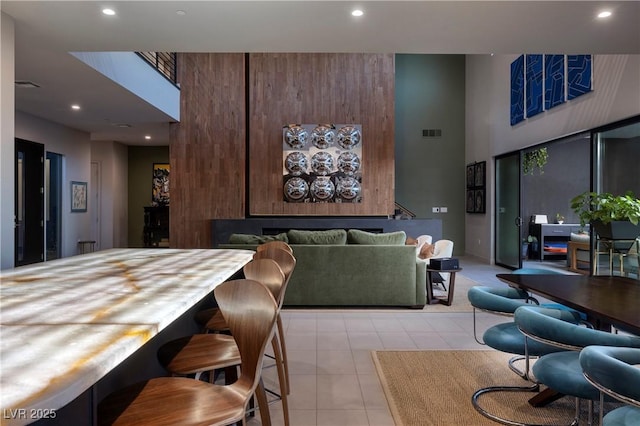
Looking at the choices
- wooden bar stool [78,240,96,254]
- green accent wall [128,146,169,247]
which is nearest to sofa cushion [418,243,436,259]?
wooden bar stool [78,240,96,254]

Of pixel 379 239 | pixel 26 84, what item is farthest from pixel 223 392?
pixel 26 84

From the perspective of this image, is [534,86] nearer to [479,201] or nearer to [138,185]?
[479,201]

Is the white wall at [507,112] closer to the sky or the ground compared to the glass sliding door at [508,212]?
closer to the sky

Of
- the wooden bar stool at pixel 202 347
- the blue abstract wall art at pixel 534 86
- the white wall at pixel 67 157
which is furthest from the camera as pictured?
the white wall at pixel 67 157

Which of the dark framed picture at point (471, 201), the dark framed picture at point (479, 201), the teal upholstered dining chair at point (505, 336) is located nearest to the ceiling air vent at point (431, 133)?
the dark framed picture at point (471, 201)

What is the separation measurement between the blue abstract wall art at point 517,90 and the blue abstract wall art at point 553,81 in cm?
81

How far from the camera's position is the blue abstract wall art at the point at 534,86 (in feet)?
22.2

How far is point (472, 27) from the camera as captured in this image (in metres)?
3.50

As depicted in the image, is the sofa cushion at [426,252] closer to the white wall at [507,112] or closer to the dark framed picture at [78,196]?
the white wall at [507,112]

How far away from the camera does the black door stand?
21.8 feet

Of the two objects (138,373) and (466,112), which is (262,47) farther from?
(466,112)

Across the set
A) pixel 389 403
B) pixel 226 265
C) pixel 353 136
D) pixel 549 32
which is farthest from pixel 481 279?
pixel 226 265

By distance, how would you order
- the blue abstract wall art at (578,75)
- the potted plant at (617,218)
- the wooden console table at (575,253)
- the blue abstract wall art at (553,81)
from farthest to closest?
1. the wooden console table at (575,253)
2. the blue abstract wall art at (553,81)
3. the blue abstract wall art at (578,75)
4. the potted plant at (617,218)

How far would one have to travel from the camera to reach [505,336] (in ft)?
7.85
